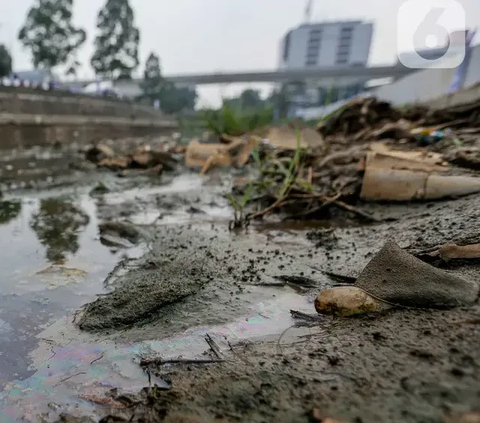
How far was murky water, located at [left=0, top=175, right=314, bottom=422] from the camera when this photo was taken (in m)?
0.74

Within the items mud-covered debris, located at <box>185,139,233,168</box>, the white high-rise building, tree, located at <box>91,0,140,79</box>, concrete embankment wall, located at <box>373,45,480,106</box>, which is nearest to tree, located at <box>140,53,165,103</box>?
tree, located at <box>91,0,140,79</box>

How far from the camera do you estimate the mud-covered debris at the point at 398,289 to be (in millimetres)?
807

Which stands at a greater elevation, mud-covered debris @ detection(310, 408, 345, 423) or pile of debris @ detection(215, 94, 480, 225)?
pile of debris @ detection(215, 94, 480, 225)

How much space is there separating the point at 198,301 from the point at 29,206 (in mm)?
2019

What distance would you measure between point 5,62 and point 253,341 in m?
22.8

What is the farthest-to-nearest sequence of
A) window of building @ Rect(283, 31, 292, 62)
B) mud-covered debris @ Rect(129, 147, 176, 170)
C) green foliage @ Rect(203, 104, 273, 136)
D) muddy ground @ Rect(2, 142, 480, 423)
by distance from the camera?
window of building @ Rect(283, 31, 292, 62) → green foliage @ Rect(203, 104, 273, 136) → mud-covered debris @ Rect(129, 147, 176, 170) → muddy ground @ Rect(2, 142, 480, 423)

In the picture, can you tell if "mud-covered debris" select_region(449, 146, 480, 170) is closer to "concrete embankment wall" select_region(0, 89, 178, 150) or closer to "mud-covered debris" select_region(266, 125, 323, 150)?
"mud-covered debris" select_region(266, 125, 323, 150)

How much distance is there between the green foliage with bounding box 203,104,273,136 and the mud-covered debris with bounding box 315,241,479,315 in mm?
5141

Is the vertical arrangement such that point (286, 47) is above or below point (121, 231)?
above

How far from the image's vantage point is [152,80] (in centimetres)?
3806

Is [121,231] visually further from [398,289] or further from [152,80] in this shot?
[152,80]

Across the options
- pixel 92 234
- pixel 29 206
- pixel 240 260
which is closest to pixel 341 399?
pixel 240 260

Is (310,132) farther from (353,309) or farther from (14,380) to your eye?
(14,380)

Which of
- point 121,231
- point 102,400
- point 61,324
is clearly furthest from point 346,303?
point 121,231
